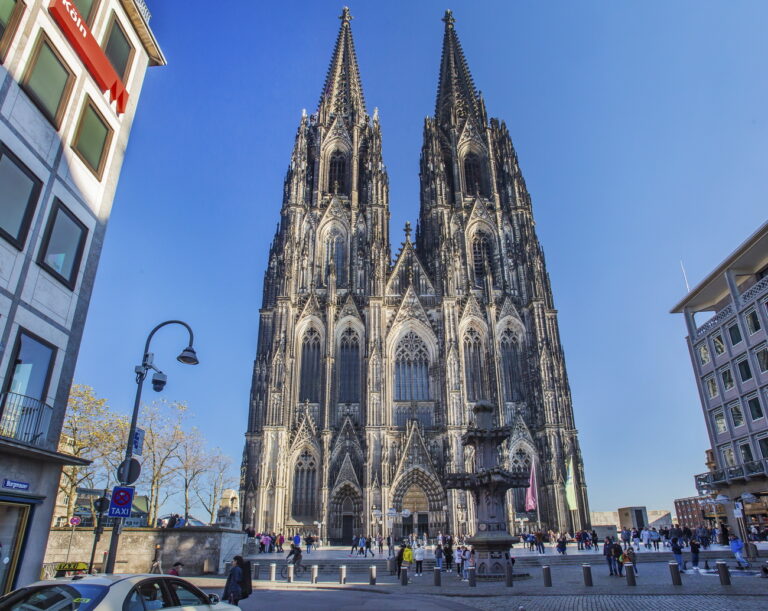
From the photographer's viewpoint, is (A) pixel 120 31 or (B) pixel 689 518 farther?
(B) pixel 689 518

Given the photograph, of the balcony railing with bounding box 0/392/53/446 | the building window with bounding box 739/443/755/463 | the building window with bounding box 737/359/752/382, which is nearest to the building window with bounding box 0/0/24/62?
the balcony railing with bounding box 0/392/53/446

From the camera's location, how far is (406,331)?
42500mm

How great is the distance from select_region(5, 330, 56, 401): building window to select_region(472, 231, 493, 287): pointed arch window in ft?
118

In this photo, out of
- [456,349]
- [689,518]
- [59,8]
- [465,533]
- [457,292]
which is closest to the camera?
[59,8]

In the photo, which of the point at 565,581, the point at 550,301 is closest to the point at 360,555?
the point at 565,581

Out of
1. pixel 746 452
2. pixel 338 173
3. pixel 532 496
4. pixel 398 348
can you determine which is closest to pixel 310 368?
pixel 398 348

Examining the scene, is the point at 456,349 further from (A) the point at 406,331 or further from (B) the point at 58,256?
(B) the point at 58,256

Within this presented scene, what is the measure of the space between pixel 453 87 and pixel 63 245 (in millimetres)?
50440

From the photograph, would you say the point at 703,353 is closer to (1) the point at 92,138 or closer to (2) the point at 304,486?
(2) the point at 304,486

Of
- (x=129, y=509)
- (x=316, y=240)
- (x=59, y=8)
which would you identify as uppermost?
(x=316, y=240)

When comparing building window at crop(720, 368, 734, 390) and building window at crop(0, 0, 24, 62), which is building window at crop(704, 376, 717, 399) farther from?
building window at crop(0, 0, 24, 62)

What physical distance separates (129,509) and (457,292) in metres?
35.0

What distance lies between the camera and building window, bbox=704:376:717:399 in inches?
1543

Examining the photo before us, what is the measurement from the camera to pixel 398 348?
42.2 metres
